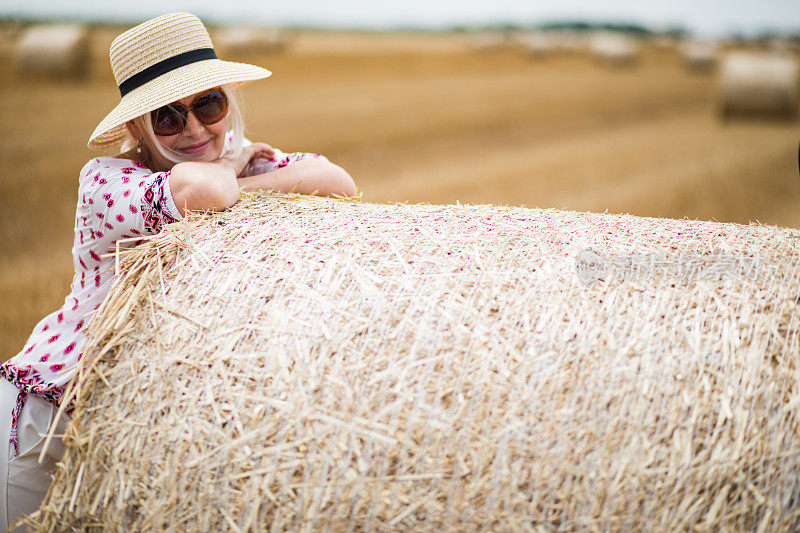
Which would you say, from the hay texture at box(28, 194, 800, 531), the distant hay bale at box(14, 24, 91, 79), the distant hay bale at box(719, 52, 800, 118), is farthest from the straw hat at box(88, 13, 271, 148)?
the distant hay bale at box(719, 52, 800, 118)

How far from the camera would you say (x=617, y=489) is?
1717mm

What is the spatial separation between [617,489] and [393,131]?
1086 cm

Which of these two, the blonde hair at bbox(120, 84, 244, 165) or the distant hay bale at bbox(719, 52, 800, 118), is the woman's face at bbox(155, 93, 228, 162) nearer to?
the blonde hair at bbox(120, 84, 244, 165)

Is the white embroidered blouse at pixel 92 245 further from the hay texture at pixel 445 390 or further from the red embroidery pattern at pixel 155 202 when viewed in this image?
the hay texture at pixel 445 390

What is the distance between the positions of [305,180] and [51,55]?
13.1 metres

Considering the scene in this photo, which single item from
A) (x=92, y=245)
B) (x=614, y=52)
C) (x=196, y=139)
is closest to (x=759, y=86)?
(x=614, y=52)

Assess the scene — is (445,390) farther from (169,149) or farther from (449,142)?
(449,142)

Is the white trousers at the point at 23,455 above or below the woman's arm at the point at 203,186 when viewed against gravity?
below

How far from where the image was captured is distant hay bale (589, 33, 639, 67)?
21141 mm

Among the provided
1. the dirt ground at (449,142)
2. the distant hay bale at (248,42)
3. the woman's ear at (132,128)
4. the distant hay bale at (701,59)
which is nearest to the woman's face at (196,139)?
the woman's ear at (132,128)

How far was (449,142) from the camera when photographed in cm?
1249

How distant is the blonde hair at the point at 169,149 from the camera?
2.53 meters

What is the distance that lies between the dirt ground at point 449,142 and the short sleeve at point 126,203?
10.1ft

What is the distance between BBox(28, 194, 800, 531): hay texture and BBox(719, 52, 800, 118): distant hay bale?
1280 centimetres
